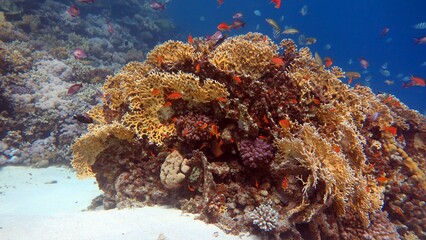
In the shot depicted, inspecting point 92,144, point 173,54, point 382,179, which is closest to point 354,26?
point 382,179

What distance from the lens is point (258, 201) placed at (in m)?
4.50

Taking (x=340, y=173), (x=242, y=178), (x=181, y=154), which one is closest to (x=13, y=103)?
(x=181, y=154)

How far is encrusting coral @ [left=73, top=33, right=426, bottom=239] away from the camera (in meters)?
4.36

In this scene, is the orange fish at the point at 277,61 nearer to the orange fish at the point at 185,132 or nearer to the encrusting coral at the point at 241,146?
the encrusting coral at the point at 241,146

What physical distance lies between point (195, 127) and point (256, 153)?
1.09m

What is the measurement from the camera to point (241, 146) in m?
4.62

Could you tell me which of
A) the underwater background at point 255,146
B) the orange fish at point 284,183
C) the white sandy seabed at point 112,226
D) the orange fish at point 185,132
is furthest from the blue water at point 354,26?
the orange fish at point 284,183

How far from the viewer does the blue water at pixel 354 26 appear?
64.2 m

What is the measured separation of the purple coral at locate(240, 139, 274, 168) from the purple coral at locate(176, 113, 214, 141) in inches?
25.0

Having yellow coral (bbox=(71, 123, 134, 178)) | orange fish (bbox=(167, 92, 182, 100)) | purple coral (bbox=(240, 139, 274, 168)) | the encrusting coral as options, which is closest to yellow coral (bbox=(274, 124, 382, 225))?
the encrusting coral

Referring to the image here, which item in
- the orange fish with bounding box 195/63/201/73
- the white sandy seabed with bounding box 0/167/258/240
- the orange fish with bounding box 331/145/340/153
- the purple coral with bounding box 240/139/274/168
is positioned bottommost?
the white sandy seabed with bounding box 0/167/258/240

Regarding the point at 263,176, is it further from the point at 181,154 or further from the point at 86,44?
the point at 86,44

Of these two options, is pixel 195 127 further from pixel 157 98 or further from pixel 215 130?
pixel 157 98

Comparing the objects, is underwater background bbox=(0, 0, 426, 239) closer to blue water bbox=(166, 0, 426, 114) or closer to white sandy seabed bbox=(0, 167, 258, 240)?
white sandy seabed bbox=(0, 167, 258, 240)
